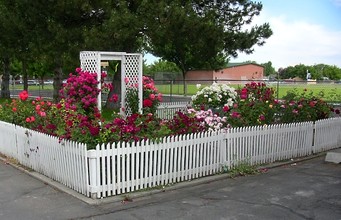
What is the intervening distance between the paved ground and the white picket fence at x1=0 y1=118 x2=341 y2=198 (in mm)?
338

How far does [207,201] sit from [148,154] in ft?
4.15

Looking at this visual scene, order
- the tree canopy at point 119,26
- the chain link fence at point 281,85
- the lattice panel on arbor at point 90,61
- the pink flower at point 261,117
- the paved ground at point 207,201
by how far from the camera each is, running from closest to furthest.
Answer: the paved ground at point 207,201 < the pink flower at point 261,117 < the lattice panel on arbor at point 90,61 < the tree canopy at point 119,26 < the chain link fence at point 281,85

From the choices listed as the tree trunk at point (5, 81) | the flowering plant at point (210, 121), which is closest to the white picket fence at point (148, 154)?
the flowering plant at point (210, 121)

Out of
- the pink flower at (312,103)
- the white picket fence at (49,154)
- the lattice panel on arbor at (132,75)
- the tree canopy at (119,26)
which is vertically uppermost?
the tree canopy at (119,26)

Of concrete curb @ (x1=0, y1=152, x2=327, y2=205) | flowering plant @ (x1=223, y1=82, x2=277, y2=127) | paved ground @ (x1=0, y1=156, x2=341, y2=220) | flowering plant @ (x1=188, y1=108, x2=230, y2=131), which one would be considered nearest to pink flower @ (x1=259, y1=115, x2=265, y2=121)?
flowering plant @ (x1=223, y1=82, x2=277, y2=127)

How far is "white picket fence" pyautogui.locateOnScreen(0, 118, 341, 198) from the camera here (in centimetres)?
620

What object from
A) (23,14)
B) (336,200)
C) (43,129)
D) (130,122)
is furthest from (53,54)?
(336,200)

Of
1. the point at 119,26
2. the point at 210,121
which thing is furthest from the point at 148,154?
the point at 119,26

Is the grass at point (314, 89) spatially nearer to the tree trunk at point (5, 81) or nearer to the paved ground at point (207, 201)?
the paved ground at point (207, 201)

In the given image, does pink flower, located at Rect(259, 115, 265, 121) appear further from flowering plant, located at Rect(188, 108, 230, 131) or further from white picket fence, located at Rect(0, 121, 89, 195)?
white picket fence, located at Rect(0, 121, 89, 195)

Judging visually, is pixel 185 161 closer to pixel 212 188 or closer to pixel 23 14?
pixel 212 188

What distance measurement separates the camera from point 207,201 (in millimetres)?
6070

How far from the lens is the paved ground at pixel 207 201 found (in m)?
5.48

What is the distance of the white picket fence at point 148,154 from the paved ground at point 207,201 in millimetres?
338
